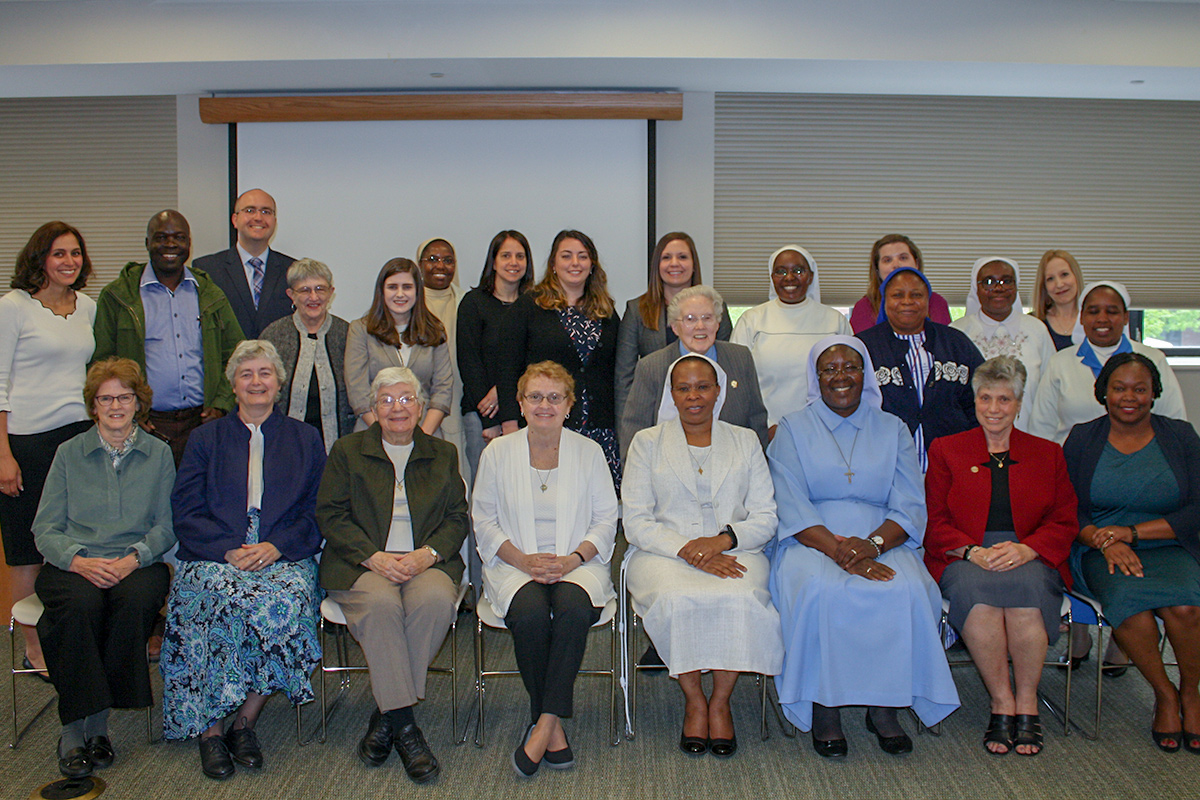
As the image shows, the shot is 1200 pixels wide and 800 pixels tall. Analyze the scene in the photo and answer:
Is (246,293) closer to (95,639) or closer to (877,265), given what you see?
(95,639)

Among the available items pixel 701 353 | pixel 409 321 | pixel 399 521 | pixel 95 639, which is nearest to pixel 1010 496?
pixel 701 353

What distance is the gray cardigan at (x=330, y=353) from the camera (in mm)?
3717

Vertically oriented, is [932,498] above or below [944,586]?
above

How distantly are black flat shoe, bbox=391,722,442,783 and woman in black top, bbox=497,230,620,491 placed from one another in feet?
4.58

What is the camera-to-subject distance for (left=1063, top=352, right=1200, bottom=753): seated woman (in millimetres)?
3049

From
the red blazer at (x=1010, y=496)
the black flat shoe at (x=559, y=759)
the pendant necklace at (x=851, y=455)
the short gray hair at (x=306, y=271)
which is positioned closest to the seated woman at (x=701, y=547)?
the pendant necklace at (x=851, y=455)

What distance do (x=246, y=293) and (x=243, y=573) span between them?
1.59 metres

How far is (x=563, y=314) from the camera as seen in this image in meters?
3.96

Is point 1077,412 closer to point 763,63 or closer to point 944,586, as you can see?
point 944,586

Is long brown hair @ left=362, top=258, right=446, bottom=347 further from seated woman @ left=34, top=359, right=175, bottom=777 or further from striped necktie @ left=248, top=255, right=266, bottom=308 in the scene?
seated woman @ left=34, top=359, right=175, bottom=777

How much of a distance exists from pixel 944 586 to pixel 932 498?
0.33 metres

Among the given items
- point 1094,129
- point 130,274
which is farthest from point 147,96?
point 1094,129

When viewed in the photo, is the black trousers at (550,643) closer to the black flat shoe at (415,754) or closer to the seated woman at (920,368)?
the black flat shoe at (415,754)

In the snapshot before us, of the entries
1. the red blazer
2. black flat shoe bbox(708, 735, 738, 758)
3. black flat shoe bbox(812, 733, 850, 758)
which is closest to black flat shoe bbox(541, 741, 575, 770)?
black flat shoe bbox(708, 735, 738, 758)
